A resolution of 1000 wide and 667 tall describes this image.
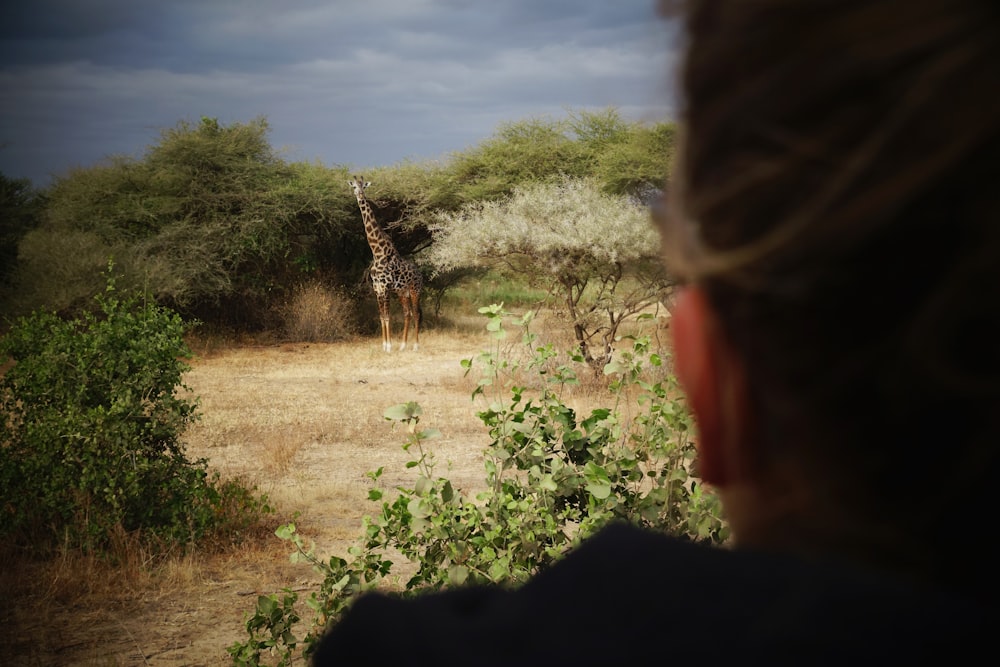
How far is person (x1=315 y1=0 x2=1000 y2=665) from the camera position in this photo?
1.61ft

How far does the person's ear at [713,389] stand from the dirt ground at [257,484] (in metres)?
2.76

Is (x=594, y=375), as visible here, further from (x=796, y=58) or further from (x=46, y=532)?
(x=796, y=58)

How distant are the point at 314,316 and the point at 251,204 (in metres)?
2.49

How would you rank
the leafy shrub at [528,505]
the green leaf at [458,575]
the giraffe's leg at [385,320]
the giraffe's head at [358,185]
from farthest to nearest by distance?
1. the giraffe's head at [358,185]
2. the giraffe's leg at [385,320]
3. the leafy shrub at [528,505]
4. the green leaf at [458,575]

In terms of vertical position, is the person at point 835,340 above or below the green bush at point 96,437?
above

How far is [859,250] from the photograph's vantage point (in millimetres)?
509

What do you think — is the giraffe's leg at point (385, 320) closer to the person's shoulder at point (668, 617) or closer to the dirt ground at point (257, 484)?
the dirt ground at point (257, 484)

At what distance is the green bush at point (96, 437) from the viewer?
4438 mm

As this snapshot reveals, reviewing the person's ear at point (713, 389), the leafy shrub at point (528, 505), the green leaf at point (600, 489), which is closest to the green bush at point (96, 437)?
the leafy shrub at point (528, 505)

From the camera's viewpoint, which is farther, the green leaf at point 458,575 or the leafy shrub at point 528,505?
the leafy shrub at point 528,505

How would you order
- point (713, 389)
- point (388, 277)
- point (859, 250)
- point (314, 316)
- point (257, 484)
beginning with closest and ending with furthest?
point (859, 250)
point (713, 389)
point (257, 484)
point (388, 277)
point (314, 316)

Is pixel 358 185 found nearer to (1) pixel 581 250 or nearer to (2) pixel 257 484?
(1) pixel 581 250

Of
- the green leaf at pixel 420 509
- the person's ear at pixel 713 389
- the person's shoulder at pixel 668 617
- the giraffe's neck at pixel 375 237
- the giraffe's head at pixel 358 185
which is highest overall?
the giraffe's head at pixel 358 185

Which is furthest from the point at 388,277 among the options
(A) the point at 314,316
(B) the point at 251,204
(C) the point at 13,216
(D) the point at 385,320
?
(C) the point at 13,216
